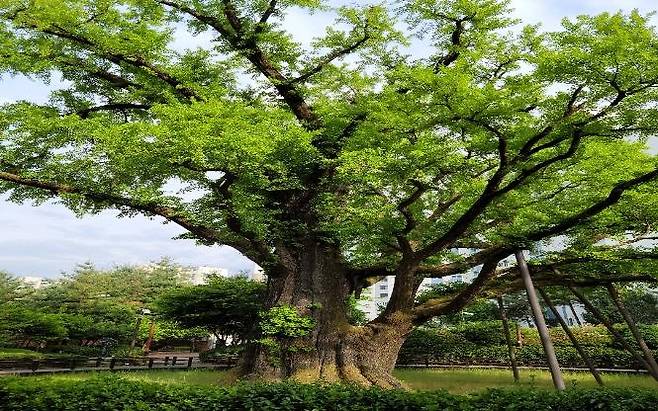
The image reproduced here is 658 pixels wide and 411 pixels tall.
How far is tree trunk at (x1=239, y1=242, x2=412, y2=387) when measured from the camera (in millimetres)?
13062

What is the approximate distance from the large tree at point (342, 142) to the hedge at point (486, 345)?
43.8 feet

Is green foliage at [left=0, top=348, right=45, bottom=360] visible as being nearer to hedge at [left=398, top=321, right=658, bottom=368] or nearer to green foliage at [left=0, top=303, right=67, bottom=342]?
green foliage at [left=0, top=303, right=67, bottom=342]

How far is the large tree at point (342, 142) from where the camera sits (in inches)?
374

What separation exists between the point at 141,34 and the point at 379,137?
7.82 meters

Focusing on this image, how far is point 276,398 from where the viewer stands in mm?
7066

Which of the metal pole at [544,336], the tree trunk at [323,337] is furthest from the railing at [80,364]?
the metal pole at [544,336]

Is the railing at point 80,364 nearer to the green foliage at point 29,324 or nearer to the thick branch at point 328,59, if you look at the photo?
the green foliage at point 29,324

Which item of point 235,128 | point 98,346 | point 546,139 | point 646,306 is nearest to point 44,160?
point 235,128

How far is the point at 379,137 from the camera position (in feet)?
39.1

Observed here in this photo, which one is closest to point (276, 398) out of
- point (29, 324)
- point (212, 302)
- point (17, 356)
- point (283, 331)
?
point (283, 331)

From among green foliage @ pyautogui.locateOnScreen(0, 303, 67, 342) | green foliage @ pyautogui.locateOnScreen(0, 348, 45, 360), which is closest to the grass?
green foliage @ pyautogui.locateOnScreen(0, 348, 45, 360)

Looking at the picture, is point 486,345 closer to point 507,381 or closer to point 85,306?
point 507,381

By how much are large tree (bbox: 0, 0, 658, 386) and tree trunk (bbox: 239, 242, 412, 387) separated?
0.06 metres

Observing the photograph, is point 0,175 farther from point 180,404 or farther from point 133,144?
point 180,404
